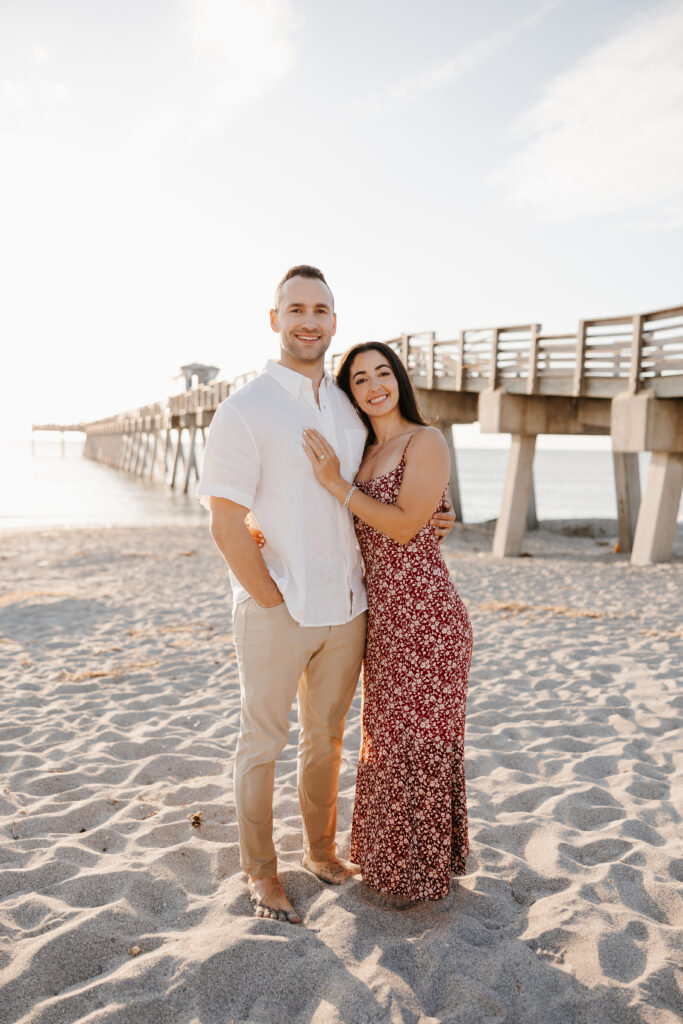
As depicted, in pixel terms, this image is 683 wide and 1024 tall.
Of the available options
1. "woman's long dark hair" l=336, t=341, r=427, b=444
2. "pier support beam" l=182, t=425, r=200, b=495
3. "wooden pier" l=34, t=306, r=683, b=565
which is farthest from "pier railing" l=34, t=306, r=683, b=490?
"pier support beam" l=182, t=425, r=200, b=495

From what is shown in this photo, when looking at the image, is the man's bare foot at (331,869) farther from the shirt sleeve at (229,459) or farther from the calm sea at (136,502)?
the calm sea at (136,502)

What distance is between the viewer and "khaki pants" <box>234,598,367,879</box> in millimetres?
2422

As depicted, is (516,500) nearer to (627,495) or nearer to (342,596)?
(627,495)

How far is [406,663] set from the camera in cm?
251

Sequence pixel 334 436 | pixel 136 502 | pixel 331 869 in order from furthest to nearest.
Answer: pixel 136 502 < pixel 331 869 < pixel 334 436

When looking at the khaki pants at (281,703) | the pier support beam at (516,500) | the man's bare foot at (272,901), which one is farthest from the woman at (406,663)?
the pier support beam at (516,500)

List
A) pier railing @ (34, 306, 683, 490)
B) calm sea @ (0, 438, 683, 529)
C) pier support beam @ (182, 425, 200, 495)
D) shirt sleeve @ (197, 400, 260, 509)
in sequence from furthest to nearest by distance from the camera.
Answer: pier support beam @ (182, 425, 200, 495), calm sea @ (0, 438, 683, 529), pier railing @ (34, 306, 683, 490), shirt sleeve @ (197, 400, 260, 509)

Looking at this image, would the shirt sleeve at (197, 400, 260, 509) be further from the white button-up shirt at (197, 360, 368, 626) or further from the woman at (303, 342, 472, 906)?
the woman at (303, 342, 472, 906)

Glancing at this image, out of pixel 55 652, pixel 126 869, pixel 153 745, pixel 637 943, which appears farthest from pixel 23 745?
pixel 637 943

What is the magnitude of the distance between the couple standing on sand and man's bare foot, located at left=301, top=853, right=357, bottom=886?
151mm

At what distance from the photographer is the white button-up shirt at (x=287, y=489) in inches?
91.4

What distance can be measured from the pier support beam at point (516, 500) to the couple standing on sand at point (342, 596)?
10215 mm

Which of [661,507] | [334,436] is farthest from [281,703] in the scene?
[661,507]

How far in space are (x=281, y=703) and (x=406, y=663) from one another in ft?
1.55
